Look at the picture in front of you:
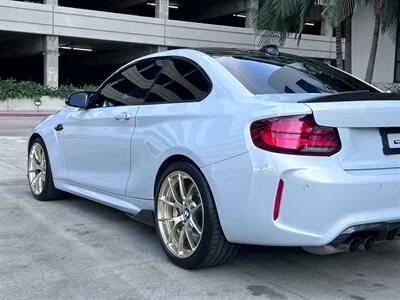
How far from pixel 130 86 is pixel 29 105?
2838 centimetres

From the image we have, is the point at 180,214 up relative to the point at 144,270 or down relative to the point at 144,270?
up

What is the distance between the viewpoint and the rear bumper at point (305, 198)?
3.33 metres

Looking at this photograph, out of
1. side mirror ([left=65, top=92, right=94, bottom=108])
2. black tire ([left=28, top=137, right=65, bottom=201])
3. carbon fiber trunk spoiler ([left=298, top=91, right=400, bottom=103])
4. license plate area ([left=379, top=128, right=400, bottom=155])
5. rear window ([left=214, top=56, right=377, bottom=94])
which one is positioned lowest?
black tire ([left=28, top=137, right=65, bottom=201])

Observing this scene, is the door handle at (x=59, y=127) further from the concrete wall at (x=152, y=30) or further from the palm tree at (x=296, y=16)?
the concrete wall at (x=152, y=30)

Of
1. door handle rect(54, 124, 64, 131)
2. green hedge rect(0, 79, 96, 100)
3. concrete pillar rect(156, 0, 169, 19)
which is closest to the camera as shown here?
door handle rect(54, 124, 64, 131)

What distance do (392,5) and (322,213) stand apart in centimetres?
1563

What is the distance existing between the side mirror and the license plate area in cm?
297

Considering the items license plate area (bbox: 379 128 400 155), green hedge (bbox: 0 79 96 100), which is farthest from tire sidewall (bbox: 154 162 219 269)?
green hedge (bbox: 0 79 96 100)

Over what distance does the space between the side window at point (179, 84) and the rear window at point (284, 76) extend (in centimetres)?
22

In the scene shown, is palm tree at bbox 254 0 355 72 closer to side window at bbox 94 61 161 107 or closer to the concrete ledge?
side window at bbox 94 61 161 107

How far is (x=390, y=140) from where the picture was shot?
363cm

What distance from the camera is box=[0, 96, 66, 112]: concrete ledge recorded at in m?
31.2

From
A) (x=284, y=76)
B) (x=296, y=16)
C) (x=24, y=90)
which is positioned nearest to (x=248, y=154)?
(x=284, y=76)

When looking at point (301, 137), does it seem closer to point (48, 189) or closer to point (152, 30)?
point (48, 189)
